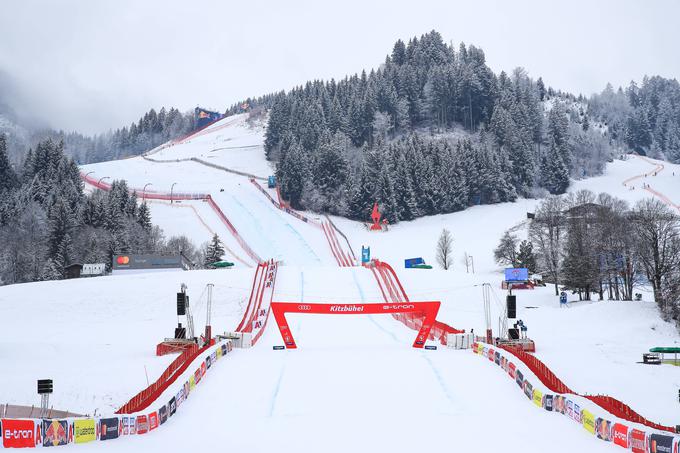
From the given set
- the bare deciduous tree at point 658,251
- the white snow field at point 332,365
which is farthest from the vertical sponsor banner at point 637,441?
the bare deciduous tree at point 658,251

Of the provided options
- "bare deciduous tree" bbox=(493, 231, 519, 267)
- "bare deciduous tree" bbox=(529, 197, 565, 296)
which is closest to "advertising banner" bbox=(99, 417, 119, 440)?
"bare deciduous tree" bbox=(529, 197, 565, 296)

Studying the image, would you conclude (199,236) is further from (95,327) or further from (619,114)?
(619,114)

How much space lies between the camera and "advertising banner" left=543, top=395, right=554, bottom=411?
14625 millimetres

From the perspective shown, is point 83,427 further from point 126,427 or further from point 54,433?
point 126,427

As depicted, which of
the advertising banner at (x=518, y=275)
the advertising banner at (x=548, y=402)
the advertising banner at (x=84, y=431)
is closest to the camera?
the advertising banner at (x=84, y=431)

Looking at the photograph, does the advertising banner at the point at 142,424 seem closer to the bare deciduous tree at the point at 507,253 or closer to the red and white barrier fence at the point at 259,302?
the red and white barrier fence at the point at 259,302

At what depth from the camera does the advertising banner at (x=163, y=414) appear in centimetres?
1365

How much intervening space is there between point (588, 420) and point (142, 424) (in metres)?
9.08

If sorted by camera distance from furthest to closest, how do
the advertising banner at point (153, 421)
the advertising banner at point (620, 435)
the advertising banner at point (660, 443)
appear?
1. the advertising banner at point (153, 421)
2. the advertising banner at point (620, 435)
3. the advertising banner at point (660, 443)

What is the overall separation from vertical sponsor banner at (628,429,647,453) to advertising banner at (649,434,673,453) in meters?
0.20

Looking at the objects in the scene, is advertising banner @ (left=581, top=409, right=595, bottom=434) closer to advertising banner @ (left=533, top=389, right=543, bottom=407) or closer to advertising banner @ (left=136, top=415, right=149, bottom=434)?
advertising banner @ (left=533, top=389, right=543, bottom=407)

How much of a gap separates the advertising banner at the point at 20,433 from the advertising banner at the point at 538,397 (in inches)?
428

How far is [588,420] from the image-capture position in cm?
1284

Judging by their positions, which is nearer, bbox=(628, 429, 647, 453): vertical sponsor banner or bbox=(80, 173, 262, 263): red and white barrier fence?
bbox=(628, 429, 647, 453): vertical sponsor banner
